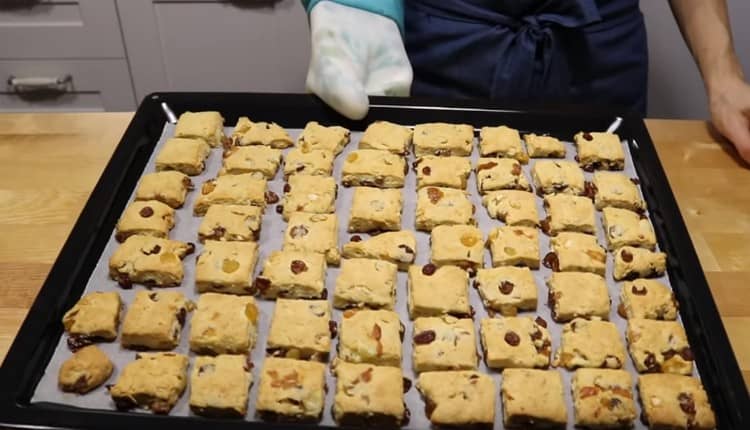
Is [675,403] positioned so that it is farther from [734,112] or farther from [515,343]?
[734,112]

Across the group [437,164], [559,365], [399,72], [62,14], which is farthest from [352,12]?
[62,14]

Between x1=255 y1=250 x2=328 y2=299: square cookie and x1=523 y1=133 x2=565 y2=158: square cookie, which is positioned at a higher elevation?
x1=523 y1=133 x2=565 y2=158: square cookie

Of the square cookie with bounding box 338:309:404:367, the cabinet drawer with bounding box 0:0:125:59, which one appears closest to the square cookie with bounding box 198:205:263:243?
the square cookie with bounding box 338:309:404:367

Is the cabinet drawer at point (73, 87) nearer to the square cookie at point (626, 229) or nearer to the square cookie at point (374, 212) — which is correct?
the square cookie at point (374, 212)

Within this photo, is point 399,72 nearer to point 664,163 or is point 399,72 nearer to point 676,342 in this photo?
point 664,163

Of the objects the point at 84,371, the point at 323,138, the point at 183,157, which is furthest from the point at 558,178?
the point at 84,371

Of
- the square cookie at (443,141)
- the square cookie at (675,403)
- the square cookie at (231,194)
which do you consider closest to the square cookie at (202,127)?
the square cookie at (231,194)

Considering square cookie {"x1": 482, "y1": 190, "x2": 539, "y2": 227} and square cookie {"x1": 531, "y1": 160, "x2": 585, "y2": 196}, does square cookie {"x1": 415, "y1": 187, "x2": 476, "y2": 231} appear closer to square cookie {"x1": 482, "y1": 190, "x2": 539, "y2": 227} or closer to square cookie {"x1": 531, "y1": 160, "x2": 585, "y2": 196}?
square cookie {"x1": 482, "y1": 190, "x2": 539, "y2": 227}
